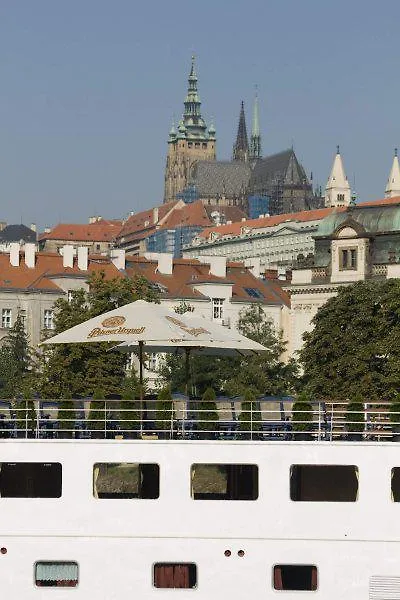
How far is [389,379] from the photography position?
64375 mm

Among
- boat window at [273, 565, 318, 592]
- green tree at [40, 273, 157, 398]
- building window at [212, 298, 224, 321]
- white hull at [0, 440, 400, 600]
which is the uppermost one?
building window at [212, 298, 224, 321]

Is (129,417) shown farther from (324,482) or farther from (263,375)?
(263,375)

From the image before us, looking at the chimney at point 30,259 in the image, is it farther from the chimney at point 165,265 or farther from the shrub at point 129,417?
the shrub at point 129,417

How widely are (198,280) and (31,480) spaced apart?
86.9m

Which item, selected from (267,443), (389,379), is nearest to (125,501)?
(267,443)

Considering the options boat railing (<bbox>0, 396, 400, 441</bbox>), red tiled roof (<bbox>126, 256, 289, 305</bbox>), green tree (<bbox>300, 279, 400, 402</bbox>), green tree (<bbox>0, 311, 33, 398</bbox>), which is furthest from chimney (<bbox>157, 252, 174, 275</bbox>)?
boat railing (<bbox>0, 396, 400, 441</bbox>)

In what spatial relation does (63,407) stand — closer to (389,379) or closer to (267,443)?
(267,443)

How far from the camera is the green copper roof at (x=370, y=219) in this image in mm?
100688

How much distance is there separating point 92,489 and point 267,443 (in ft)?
8.19

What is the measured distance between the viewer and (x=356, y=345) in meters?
70.2

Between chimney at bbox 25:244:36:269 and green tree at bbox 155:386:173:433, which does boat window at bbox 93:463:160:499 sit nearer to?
green tree at bbox 155:386:173:433

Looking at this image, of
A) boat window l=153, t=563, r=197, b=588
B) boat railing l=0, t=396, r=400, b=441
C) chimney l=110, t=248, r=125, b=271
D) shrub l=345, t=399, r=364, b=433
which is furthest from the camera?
chimney l=110, t=248, r=125, b=271

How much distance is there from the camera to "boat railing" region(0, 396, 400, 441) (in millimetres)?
25500

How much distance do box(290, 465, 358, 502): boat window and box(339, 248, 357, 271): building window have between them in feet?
251
